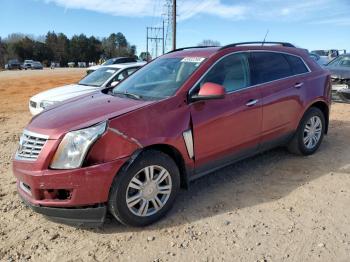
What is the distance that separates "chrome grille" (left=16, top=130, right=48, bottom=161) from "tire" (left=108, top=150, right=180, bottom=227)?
767mm

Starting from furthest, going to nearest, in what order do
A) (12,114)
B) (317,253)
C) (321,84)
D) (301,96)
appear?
1. (12,114)
2. (321,84)
3. (301,96)
4. (317,253)

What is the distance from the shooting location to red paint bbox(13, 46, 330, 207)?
11.6 feet

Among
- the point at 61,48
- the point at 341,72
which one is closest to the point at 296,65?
the point at 341,72

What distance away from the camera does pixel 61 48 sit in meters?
102

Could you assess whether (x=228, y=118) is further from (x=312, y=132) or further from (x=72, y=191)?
(x=312, y=132)

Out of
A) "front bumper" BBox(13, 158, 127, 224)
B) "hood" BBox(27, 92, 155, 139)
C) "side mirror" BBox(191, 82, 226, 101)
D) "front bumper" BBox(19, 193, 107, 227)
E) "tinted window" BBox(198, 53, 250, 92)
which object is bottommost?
"front bumper" BBox(19, 193, 107, 227)

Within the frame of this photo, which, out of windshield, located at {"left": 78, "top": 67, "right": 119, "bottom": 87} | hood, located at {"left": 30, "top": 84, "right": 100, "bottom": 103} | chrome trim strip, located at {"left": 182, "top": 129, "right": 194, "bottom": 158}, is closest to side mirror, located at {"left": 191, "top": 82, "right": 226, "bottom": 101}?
chrome trim strip, located at {"left": 182, "top": 129, "right": 194, "bottom": 158}

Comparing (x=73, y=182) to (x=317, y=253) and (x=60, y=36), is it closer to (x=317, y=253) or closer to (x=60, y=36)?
(x=317, y=253)

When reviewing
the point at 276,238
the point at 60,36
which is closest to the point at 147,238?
the point at 276,238

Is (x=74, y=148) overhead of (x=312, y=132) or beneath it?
overhead

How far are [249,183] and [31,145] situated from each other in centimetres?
268

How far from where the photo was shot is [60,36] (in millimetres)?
103750

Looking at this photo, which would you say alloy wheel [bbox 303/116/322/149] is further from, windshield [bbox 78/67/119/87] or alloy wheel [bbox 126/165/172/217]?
windshield [bbox 78/67/119/87]

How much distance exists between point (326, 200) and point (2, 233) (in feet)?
11.4
